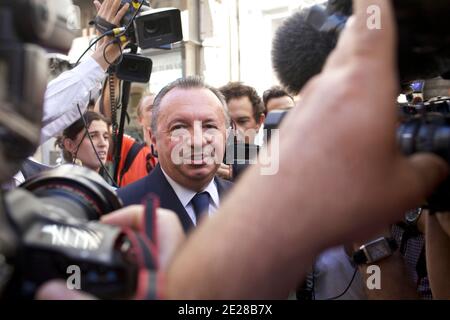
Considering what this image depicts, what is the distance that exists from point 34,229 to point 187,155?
106cm

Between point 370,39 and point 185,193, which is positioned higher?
point 370,39

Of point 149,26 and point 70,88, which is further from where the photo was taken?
point 149,26

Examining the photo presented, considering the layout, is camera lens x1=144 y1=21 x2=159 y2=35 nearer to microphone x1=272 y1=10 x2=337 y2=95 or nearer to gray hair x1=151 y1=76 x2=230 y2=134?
gray hair x1=151 y1=76 x2=230 y2=134

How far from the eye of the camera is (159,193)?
1.64 m

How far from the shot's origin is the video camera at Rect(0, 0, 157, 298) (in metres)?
0.58

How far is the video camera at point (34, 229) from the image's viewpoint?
23.0 inches

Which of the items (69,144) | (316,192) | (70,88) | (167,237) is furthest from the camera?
(69,144)

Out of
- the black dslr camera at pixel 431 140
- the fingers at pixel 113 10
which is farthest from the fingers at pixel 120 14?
the black dslr camera at pixel 431 140

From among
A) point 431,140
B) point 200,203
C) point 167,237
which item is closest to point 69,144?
point 200,203

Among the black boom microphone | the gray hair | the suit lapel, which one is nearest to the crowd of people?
the black boom microphone

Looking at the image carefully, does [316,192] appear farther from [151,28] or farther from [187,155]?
[151,28]

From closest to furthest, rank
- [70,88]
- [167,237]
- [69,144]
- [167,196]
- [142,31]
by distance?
1. [167,237]
2. [167,196]
3. [70,88]
4. [142,31]
5. [69,144]

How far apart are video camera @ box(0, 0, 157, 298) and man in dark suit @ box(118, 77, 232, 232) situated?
0.95 m

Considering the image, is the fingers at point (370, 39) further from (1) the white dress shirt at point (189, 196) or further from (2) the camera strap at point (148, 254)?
(1) the white dress shirt at point (189, 196)
